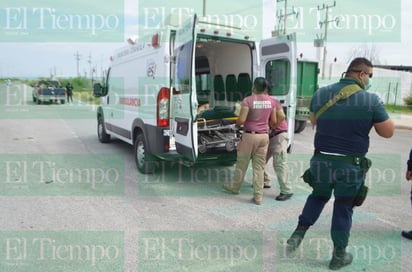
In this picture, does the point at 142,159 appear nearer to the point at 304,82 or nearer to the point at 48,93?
the point at 304,82

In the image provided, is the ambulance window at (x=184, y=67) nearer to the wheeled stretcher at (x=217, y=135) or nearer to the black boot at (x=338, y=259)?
the wheeled stretcher at (x=217, y=135)

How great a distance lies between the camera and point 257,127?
16.3 ft

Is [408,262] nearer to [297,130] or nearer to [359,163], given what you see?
[359,163]

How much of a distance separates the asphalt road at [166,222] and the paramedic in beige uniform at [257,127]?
48cm

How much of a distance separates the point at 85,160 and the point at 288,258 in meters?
5.39

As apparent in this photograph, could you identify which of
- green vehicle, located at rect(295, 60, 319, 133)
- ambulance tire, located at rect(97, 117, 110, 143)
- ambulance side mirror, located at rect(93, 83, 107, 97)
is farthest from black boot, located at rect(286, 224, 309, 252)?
green vehicle, located at rect(295, 60, 319, 133)

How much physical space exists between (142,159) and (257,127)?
247 cm

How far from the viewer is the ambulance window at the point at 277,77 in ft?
20.4

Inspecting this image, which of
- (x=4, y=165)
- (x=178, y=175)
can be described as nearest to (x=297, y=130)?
(x=178, y=175)

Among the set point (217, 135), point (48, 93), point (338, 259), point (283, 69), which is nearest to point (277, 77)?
point (283, 69)

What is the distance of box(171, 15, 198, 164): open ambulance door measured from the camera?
502 centimetres

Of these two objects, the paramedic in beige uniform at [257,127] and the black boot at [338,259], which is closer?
the black boot at [338,259]

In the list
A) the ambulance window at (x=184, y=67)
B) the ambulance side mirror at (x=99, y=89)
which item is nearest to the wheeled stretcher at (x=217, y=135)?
the ambulance window at (x=184, y=67)

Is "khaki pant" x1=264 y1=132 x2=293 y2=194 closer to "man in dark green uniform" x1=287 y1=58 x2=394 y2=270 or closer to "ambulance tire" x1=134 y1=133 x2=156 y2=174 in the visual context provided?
"man in dark green uniform" x1=287 y1=58 x2=394 y2=270
